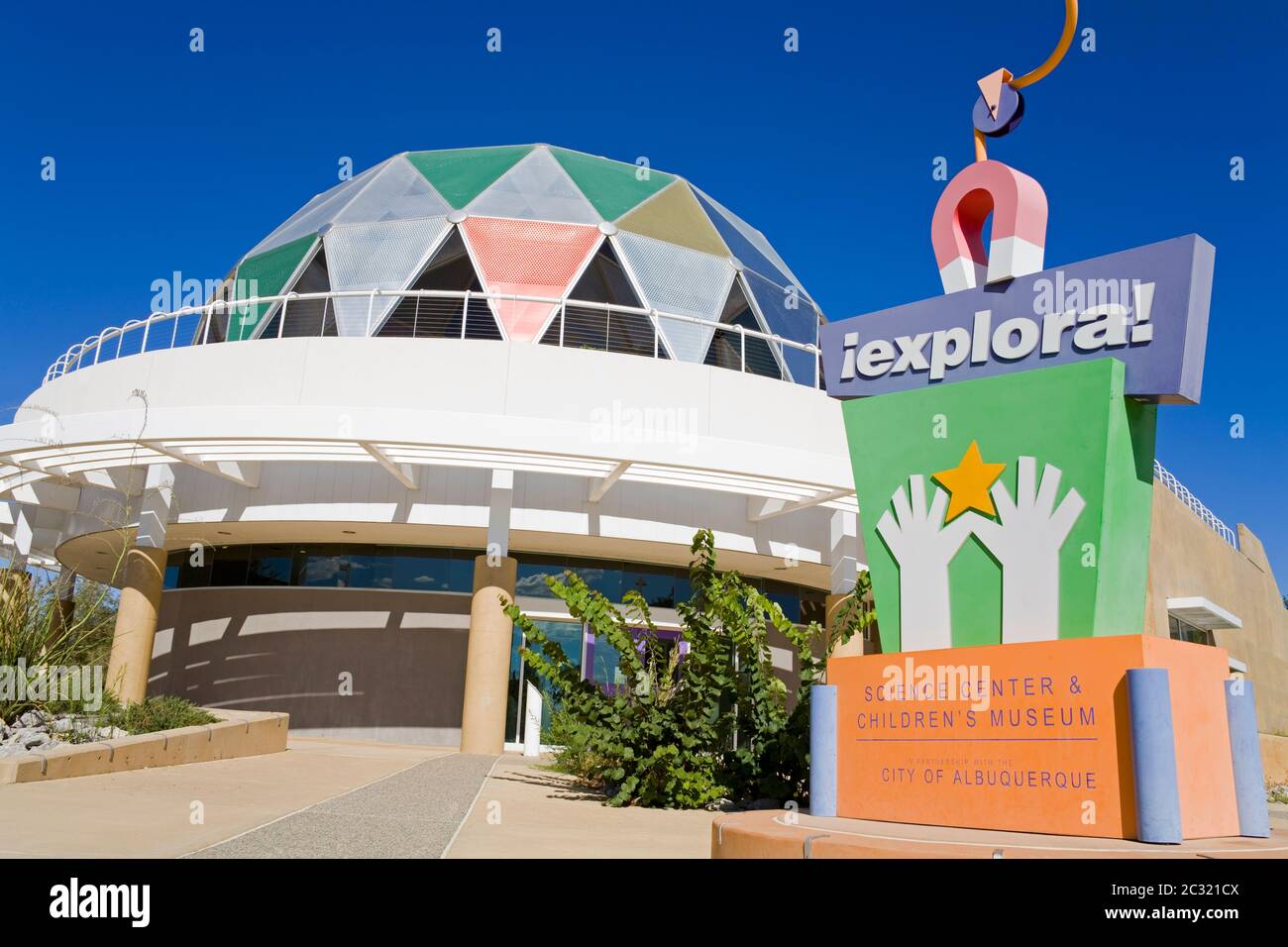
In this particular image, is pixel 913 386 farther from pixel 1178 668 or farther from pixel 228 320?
pixel 228 320

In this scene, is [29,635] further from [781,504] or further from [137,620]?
[781,504]

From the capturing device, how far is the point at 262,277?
22.8 metres

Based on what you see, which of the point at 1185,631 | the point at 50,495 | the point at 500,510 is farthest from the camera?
the point at 1185,631

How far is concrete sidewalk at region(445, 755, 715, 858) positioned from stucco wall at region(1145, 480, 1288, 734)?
51.3 feet

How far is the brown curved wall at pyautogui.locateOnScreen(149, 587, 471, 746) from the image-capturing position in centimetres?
1991

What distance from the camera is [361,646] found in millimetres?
20172

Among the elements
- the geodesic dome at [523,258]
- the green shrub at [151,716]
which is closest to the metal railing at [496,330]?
the geodesic dome at [523,258]

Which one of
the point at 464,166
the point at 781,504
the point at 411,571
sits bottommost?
the point at 411,571

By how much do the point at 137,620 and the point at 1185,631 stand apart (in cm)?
2618

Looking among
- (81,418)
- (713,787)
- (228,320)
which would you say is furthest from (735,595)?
(228,320)

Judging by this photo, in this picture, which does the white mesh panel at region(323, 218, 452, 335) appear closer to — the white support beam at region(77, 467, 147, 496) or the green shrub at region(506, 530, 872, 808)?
the white support beam at region(77, 467, 147, 496)

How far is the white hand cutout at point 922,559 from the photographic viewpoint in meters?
6.23

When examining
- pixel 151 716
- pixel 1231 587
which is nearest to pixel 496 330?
pixel 151 716

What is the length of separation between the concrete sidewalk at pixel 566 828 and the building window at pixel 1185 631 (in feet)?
68.0
